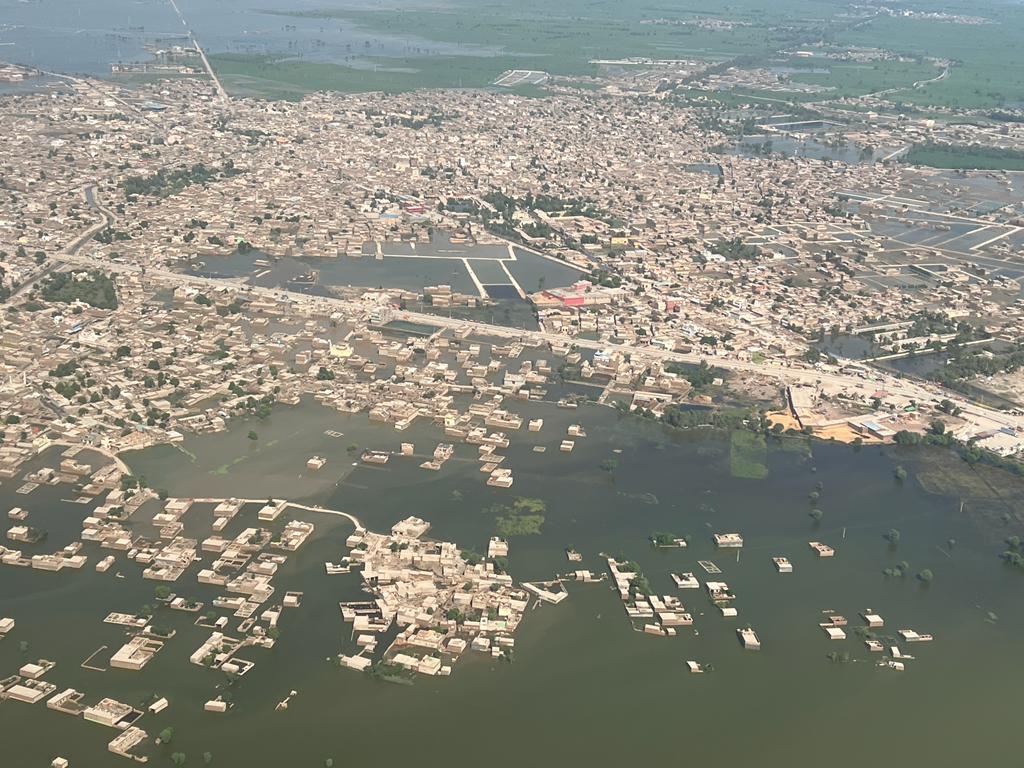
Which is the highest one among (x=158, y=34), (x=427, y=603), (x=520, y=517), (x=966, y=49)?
(x=427, y=603)

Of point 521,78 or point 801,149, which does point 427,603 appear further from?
point 521,78

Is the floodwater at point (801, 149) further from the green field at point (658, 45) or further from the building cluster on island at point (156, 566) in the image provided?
the building cluster on island at point (156, 566)

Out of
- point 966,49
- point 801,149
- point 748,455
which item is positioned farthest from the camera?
point 966,49

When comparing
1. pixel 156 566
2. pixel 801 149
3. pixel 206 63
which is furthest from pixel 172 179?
pixel 206 63

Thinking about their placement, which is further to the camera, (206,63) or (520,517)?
(206,63)

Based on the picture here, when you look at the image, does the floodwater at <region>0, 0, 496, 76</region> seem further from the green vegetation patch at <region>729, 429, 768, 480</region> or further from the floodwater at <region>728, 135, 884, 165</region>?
the green vegetation patch at <region>729, 429, 768, 480</region>

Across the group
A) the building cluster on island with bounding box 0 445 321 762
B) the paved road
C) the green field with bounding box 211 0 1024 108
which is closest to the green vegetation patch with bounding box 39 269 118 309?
the building cluster on island with bounding box 0 445 321 762
